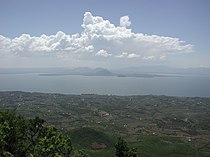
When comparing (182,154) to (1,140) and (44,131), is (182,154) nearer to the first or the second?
(44,131)

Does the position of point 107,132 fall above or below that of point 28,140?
below

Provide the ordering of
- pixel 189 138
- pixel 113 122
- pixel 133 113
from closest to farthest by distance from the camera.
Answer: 1. pixel 189 138
2. pixel 113 122
3. pixel 133 113

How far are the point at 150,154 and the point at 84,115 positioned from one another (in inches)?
3483

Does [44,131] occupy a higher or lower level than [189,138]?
higher

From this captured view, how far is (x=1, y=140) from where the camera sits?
35812 mm

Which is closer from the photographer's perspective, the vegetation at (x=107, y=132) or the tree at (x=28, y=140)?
the tree at (x=28, y=140)

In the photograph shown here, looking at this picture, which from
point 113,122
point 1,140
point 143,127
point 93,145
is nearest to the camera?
point 1,140

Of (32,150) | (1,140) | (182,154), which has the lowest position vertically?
(182,154)

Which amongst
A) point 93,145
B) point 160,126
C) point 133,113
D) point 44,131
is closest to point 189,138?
point 160,126

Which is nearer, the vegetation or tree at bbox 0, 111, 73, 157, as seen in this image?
tree at bbox 0, 111, 73, 157

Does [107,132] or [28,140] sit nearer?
[28,140]

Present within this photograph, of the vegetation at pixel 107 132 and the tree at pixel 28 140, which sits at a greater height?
the tree at pixel 28 140

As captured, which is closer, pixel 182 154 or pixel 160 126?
pixel 182 154

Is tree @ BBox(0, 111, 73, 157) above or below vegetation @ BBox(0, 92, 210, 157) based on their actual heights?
above
